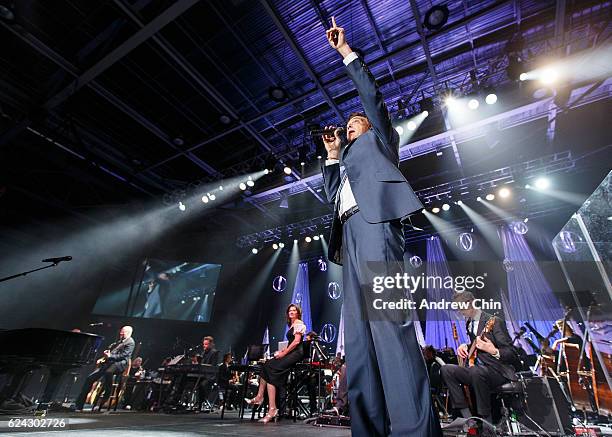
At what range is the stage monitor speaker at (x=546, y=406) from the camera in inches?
115

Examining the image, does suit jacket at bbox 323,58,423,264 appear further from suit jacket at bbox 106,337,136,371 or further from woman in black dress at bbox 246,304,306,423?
suit jacket at bbox 106,337,136,371

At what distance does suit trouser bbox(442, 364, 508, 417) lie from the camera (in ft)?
9.81

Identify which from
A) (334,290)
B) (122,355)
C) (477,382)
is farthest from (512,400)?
(334,290)

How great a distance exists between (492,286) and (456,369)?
7.20 metres

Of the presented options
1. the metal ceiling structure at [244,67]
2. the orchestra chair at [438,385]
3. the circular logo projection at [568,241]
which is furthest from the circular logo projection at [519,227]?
the orchestra chair at [438,385]

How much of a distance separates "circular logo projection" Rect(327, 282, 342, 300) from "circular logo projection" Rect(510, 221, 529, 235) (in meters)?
5.81

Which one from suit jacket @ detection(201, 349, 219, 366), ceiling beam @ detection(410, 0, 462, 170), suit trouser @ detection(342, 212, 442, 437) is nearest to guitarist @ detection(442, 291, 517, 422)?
suit trouser @ detection(342, 212, 442, 437)

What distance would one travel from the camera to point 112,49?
573 cm

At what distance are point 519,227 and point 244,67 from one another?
8805mm

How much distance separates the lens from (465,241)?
9.90 metres

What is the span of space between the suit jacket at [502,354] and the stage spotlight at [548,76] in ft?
15.5

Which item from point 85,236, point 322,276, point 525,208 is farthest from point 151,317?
point 525,208

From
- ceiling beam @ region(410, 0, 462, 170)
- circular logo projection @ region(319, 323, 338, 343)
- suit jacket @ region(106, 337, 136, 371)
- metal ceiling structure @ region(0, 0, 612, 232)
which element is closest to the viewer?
ceiling beam @ region(410, 0, 462, 170)

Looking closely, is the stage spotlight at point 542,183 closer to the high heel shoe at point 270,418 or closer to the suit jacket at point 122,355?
the high heel shoe at point 270,418
